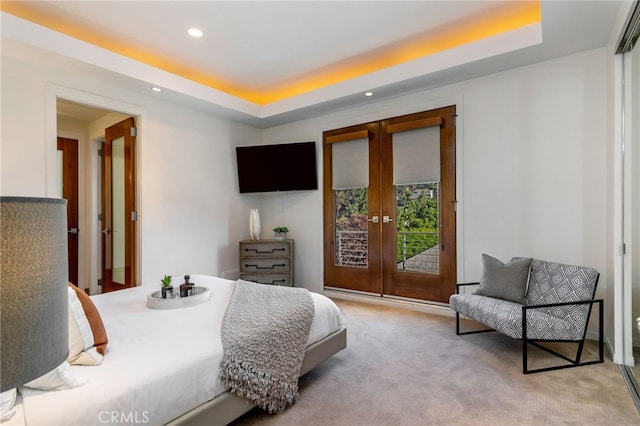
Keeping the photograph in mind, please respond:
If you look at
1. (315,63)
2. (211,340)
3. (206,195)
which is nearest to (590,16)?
(315,63)

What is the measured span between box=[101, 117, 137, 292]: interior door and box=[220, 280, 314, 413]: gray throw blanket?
2.46 m

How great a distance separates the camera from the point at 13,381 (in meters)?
0.55

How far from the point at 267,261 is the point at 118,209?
2.16m

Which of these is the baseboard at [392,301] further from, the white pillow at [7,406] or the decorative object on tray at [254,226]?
the white pillow at [7,406]

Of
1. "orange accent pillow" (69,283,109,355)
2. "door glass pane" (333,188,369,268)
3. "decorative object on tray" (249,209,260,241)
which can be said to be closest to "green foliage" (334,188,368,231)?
"door glass pane" (333,188,369,268)

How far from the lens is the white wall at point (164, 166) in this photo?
121 inches

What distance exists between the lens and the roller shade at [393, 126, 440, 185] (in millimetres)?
3875

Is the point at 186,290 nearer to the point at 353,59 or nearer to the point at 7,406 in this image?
the point at 7,406

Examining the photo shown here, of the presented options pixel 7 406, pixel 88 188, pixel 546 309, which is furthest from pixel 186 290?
pixel 88 188

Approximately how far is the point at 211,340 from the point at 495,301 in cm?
240

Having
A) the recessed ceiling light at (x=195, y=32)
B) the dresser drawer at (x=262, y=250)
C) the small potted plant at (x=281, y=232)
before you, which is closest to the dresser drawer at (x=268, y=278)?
the dresser drawer at (x=262, y=250)

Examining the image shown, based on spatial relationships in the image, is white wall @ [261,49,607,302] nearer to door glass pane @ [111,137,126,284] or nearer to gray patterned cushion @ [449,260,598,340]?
gray patterned cushion @ [449,260,598,340]

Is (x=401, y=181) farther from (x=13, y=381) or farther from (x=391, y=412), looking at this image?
(x=13, y=381)

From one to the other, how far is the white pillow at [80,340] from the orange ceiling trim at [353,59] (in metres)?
2.78
